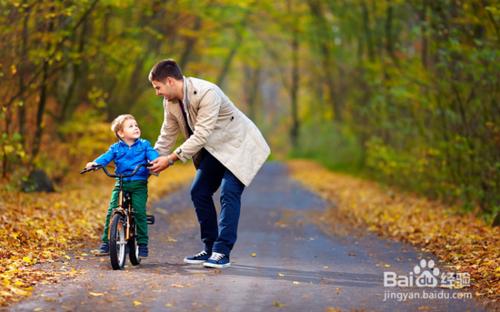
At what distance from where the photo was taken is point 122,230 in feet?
25.7

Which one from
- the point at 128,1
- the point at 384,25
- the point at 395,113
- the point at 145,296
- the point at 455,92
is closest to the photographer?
the point at 145,296

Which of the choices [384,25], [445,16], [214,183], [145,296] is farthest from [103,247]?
[384,25]

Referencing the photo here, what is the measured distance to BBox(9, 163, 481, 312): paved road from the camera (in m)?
6.28

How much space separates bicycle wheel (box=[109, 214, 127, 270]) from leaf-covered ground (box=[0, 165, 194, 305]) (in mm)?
382

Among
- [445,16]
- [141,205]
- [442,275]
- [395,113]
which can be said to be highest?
[445,16]

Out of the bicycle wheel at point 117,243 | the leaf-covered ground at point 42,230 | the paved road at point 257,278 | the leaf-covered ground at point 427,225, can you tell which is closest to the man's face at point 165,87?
the bicycle wheel at point 117,243

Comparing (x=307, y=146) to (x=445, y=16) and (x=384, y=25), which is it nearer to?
(x=384, y=25)

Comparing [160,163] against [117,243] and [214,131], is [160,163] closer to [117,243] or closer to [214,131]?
[214,131]

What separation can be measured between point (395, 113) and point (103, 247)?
1191cm

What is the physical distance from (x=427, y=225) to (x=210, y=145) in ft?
17.3

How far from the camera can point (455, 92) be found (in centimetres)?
1399

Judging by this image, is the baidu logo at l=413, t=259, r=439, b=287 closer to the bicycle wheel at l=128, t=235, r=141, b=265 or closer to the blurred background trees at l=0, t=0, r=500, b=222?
the bicycle wheel at l=128, t=235, r=141, b=265

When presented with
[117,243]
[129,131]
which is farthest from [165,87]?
[117,243]

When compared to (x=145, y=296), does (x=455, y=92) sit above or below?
above
